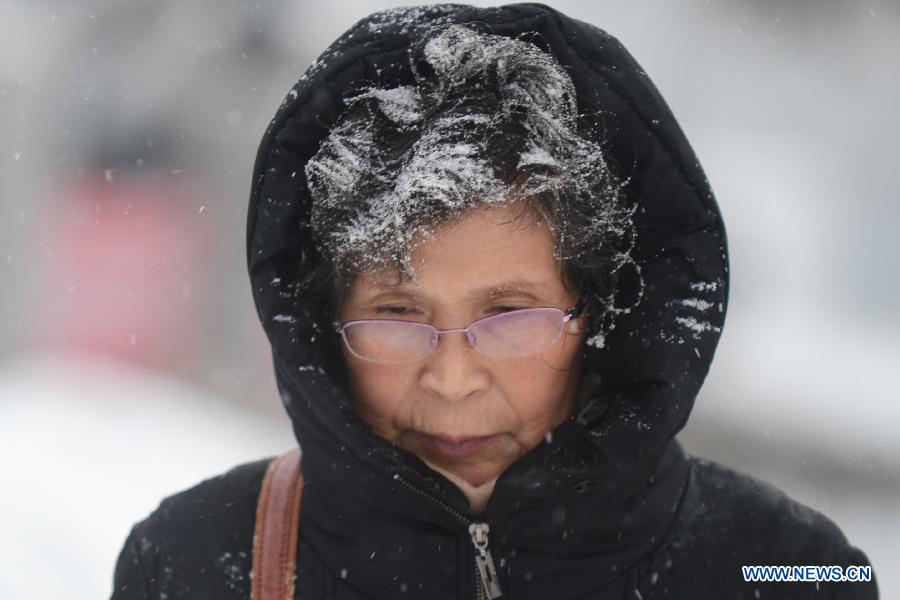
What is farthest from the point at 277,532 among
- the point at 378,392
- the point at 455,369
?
the point at 455,369

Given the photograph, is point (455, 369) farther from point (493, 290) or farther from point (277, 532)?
point (277, 532)

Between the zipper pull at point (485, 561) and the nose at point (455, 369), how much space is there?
25 cm

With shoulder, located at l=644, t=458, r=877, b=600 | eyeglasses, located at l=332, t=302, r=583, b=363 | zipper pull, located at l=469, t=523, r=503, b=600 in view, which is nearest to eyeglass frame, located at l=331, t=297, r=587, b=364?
eyeglasses, located at l=332, t=302, r=583, b=363

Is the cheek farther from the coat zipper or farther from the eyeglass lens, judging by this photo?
the coat zipper

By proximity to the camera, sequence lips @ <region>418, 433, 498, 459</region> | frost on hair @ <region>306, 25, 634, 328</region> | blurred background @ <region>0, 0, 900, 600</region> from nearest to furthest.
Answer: frost on hair @ <region>306, 25, 634, 328</region>
lips @ <region>418, 433, 498, 459</region>
blurred background @ <region>0, 0, 900, 600</region>

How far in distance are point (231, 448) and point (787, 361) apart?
424 centimetres

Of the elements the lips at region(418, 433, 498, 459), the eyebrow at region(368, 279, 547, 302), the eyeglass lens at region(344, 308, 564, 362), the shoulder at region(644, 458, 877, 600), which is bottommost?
the shoulder at region(644, 458, 877, 600)

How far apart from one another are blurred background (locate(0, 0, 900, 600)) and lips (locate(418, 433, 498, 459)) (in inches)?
172

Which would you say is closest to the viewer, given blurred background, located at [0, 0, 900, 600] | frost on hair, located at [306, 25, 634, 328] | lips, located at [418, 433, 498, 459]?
frost on hair, located at [306, 25, 634, 328]

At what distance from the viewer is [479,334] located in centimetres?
173

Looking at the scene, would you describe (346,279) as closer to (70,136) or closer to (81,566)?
(81,566)

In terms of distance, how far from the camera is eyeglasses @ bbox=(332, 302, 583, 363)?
1735mm

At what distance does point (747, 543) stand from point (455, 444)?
2.11 feet

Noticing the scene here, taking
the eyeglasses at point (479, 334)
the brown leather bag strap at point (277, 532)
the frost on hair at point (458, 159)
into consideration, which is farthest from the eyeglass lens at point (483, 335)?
the brown leather bag strap at point (277, 532)
